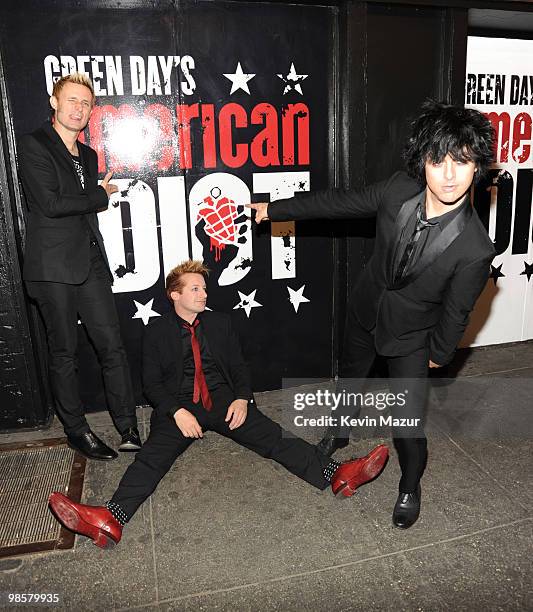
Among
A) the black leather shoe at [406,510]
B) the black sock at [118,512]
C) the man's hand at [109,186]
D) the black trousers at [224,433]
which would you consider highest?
the man's hand at [109,186]

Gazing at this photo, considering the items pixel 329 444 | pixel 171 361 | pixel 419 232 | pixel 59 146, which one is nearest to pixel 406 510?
pixel 329 444

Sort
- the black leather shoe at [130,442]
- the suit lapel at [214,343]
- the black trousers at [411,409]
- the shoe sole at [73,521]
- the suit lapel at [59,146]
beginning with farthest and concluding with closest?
A: the black leather shoe at [130,442], the suit lapel at [214,343], the suit lapel at [59,146], the black trousers at [411,409], the shoe sole at [73,521]

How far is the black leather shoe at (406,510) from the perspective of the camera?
3229mm

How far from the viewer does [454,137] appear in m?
2.63

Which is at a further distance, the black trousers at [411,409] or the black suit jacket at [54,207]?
the black suit jacket at [54,207]

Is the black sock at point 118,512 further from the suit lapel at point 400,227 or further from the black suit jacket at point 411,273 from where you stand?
the suit lapel at point 400,227

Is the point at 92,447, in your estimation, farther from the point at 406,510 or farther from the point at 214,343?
the point at 406,510

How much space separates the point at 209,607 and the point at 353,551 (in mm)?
806

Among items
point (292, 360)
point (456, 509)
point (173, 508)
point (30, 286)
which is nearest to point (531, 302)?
point (292, 360)

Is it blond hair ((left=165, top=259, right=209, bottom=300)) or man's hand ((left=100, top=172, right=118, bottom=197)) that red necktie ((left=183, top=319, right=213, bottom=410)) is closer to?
blond hair ((left=165, top=259, right=209, bottom=300))

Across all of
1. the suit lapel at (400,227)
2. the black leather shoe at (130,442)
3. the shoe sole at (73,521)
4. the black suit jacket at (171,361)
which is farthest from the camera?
the black leather shoe at (130,442)

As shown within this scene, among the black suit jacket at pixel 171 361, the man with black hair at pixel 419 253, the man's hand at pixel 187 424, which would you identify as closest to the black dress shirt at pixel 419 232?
the man with black hair at pixel 419 253

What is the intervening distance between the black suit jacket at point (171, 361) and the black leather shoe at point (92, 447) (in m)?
0.53

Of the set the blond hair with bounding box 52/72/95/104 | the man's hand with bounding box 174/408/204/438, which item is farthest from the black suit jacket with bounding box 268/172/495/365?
the blond hair with bounding box 52/72/95/104
